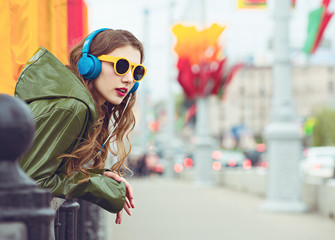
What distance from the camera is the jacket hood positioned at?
258 cm

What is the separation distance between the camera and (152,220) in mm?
12750

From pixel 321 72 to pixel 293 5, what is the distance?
111656mm

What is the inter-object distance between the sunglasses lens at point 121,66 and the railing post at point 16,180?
53.0 inches

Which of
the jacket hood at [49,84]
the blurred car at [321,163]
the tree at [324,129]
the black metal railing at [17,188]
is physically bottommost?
the tree at [324,129]

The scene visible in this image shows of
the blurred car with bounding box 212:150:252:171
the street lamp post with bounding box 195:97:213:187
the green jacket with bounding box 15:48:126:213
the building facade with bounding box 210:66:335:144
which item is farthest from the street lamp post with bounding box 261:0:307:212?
the building facade with bounding box 210:66:335:144

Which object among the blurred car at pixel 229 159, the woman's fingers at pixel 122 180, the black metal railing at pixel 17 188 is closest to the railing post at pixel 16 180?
the black metal railing at pixel 17 188

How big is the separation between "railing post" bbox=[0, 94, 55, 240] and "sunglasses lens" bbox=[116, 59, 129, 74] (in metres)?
1.35

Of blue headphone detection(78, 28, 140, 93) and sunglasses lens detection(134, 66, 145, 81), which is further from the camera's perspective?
sunglasses lens detection(134, 66, 145, 81)

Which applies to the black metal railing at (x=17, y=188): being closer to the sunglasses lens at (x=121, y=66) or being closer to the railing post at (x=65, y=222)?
the sunglasses lens at (x=121, y=66)

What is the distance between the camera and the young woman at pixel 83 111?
250 cm

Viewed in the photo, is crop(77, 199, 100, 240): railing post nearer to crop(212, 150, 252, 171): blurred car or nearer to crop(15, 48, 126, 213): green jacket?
crop(15, 48, 126, 213): green jacket

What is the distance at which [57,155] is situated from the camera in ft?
8.29

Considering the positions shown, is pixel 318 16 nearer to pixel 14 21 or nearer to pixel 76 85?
pixel 14 21

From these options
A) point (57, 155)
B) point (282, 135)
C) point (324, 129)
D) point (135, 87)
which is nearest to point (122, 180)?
point (57, 155)
